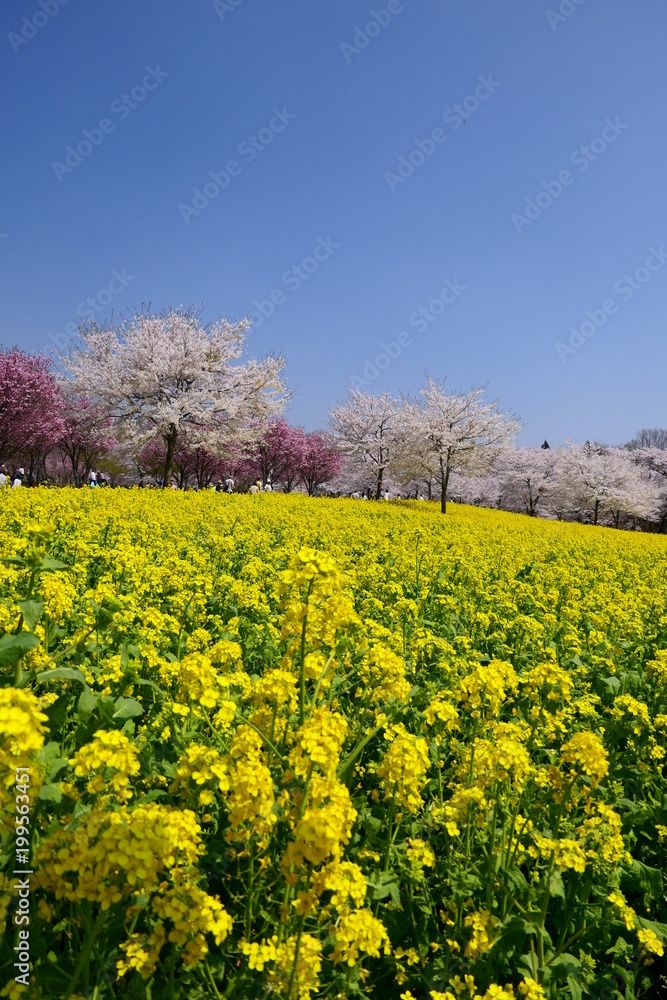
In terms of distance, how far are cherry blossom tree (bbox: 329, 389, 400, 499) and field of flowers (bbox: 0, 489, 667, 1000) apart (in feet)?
121

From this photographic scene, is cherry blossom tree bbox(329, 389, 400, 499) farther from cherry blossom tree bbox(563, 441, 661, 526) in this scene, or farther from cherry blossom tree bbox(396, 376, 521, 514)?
cherry blossom tree bbox(563, 441, 661, 526)

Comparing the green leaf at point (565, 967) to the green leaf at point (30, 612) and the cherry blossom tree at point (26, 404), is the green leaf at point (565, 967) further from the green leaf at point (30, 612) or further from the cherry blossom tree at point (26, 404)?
the cherry blossom tree at point (26, 404)

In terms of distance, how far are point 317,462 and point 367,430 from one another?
18.4 m

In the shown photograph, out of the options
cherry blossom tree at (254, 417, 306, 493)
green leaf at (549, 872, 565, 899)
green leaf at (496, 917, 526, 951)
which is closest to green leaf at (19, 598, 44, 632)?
green leaf at (496, 917, 526, 951)

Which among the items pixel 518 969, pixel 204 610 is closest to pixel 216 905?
pixel 518 969

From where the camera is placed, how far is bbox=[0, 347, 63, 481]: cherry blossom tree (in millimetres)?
33062

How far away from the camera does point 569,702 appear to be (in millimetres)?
4121

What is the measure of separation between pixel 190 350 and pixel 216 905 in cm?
2780

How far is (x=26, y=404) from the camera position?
33.9m

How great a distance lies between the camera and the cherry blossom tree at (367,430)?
4162cm

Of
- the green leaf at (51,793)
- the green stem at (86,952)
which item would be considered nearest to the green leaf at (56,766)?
the green leaf at (51,793)

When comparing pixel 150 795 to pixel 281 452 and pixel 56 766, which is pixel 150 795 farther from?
pixel 281 452

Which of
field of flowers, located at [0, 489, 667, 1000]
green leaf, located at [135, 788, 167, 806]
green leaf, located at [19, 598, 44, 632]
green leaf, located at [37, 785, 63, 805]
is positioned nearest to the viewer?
field of flowers, located at [0, 489, 667, 1000]

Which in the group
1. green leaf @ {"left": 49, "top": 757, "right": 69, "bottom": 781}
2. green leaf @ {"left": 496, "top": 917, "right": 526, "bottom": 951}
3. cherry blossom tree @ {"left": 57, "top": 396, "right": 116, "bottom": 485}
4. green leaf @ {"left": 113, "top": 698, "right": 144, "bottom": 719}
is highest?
cherry blossom tree @ {"left": 57, "top": 396, "right": 116, "bottom": 485}
